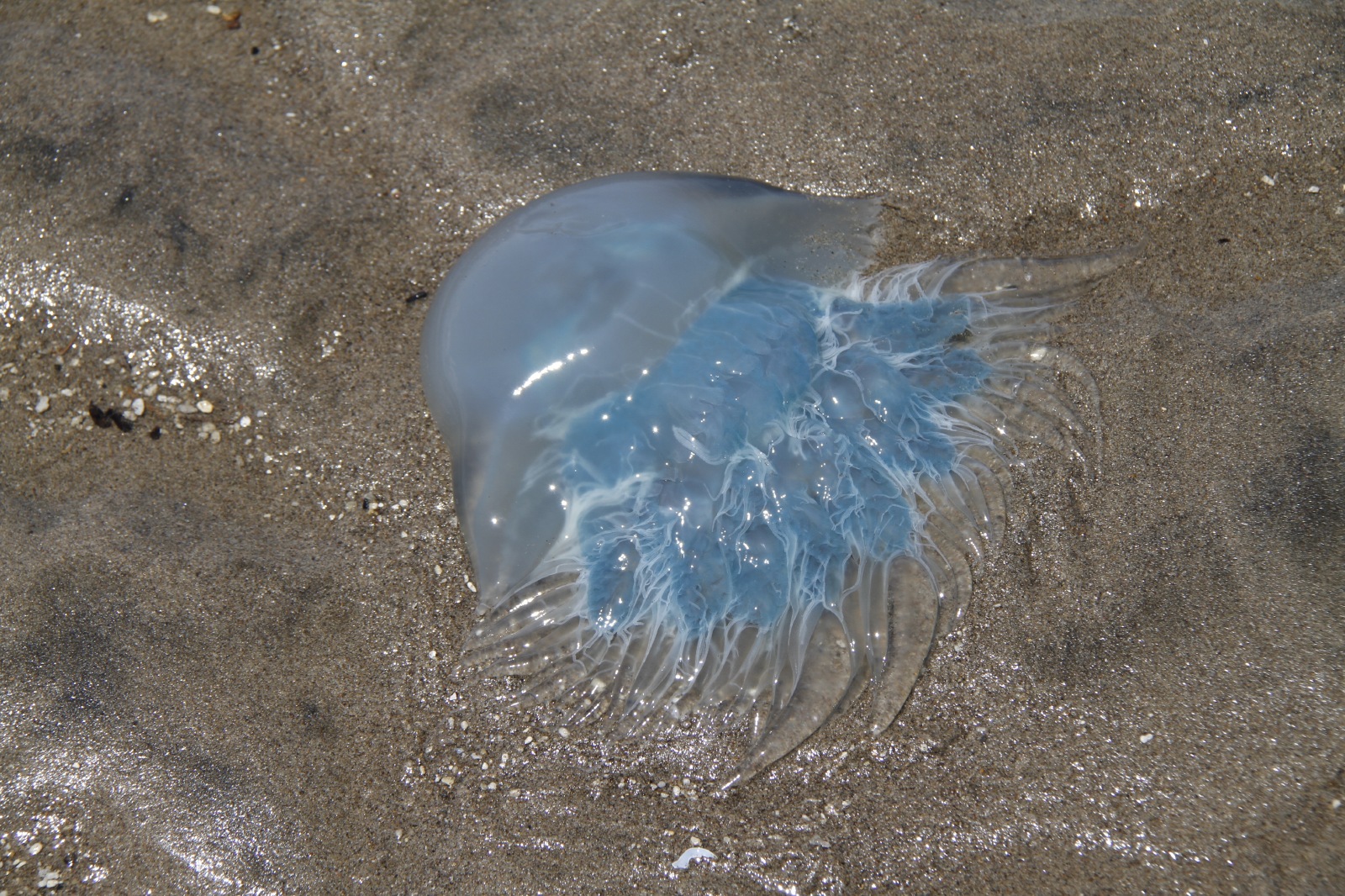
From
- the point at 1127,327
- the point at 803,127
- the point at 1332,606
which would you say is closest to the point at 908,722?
the point at 1332,606

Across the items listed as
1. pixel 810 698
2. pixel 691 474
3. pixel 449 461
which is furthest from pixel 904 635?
pixel 449 461

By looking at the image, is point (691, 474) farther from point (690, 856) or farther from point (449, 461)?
point (690, 856)

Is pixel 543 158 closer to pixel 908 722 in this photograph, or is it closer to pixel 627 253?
pixel 627 253

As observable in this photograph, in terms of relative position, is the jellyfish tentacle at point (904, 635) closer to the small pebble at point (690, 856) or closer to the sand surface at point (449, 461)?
the sand surface at point (449, 461)

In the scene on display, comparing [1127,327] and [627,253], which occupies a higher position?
[627,253]

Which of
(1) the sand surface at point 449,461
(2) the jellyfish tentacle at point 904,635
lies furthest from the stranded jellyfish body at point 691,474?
(1) the sand surface at point 449,461

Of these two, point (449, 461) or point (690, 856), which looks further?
point (449, 461)

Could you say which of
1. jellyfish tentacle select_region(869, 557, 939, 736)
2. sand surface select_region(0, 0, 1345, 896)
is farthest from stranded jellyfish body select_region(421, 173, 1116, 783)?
sand surface select_region(0, 0, 1345, 896)
